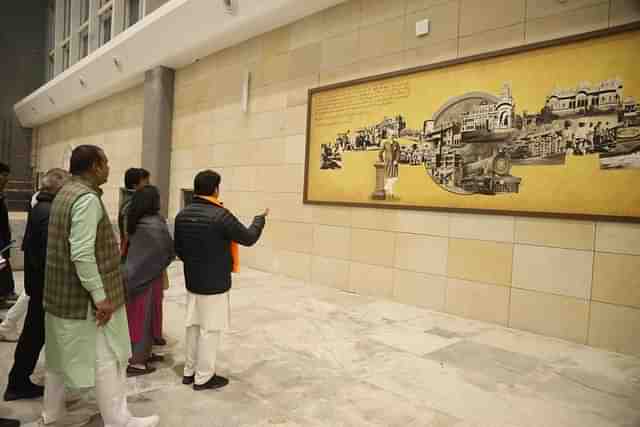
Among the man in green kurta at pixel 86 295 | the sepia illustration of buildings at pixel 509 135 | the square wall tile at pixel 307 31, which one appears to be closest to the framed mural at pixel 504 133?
Result: the sepia illustration of buildings at pixel 509 135

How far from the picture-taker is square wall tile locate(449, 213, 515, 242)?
14.3 ft

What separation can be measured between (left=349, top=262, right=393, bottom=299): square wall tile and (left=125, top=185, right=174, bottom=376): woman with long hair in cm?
305

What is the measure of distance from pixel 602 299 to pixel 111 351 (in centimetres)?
386

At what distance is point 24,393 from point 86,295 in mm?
1073

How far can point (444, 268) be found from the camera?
4824mm

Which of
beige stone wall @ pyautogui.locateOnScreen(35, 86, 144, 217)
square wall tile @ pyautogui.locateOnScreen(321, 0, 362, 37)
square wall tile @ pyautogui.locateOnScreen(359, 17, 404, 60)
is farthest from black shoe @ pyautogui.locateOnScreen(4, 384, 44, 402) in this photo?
beige stone wall @ pyautogui.locateOnScreen(35, 86, 144, 217)

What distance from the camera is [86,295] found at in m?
1.97

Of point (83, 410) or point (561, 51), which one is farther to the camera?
point (561, 51)

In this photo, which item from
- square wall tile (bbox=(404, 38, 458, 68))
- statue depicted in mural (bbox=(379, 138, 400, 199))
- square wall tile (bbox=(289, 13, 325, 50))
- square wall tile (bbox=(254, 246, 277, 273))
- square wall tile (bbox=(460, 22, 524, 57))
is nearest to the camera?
square wall tile (bbox=(460, 22, 524, 57))

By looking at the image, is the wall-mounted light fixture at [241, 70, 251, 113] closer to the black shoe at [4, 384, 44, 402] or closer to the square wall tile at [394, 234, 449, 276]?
the square wall tile at [394, 234, 449, 276]

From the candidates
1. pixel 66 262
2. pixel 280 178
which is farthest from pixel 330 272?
pixel 66 262

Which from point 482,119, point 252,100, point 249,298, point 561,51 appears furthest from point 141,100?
point 561,51

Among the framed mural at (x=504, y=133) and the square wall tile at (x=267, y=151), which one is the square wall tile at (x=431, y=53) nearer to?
the framed mural at (x=504, y=133)

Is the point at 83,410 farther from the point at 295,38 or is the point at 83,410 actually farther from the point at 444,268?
the point at 295,38
